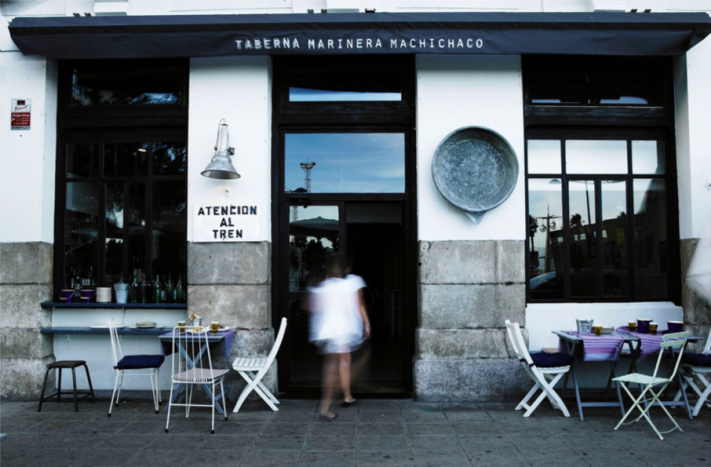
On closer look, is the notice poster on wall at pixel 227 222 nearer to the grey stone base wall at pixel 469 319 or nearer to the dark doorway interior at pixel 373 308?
the dark doorway interior at pixel 373 308

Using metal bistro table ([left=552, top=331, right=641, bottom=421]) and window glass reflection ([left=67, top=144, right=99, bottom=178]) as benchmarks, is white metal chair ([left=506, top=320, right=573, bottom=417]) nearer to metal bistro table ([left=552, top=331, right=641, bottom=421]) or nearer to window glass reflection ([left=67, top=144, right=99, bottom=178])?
metal bistro table ([left=552, top=331, right=641, bottom=421])

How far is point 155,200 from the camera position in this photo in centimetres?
689

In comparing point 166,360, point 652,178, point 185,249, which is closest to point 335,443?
point 166,360

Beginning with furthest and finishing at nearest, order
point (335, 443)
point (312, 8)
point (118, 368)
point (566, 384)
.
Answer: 1. point (312, 8)
2. point (566, 384)
3. point (118, 368)
4. point (335, 443)

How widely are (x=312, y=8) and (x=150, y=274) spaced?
12.8 ft

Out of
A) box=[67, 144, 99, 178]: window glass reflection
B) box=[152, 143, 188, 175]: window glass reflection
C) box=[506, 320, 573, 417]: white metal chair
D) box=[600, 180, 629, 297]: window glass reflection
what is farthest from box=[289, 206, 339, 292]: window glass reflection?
box=[600, 180, 629, 297]: window glass reflection

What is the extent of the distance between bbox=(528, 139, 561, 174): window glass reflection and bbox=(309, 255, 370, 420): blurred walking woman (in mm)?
2720

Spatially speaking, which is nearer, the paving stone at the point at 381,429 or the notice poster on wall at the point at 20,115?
the paving stone at the point at 381,429

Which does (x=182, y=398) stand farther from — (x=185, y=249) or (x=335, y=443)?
(x=335, y=443)

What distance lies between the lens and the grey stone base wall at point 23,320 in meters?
6.48

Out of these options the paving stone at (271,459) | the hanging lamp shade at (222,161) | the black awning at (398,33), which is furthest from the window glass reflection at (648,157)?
the paving stone at (271,459)

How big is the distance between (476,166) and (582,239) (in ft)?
5.47

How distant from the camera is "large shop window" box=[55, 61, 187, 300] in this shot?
6863 millimetres

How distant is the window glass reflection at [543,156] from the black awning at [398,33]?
43.5 inches
